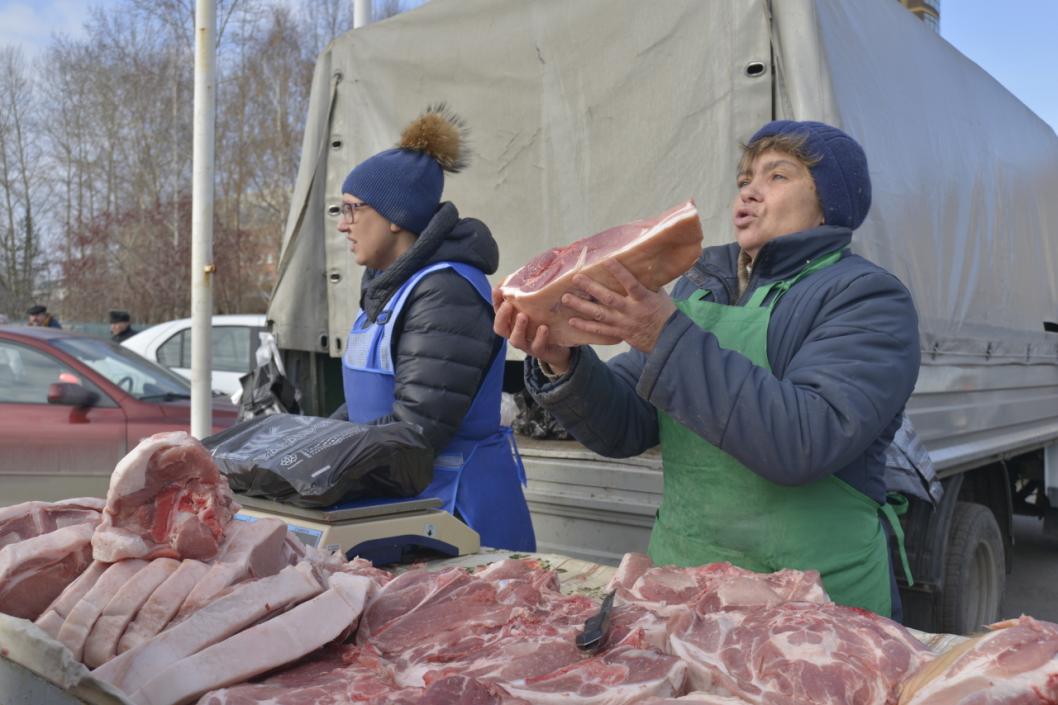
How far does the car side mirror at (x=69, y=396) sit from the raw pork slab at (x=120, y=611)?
579 cm

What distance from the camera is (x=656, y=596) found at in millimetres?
2045

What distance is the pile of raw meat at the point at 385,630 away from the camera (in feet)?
4.96

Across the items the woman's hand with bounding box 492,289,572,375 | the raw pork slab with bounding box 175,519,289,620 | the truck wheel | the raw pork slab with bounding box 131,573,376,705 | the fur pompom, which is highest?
the fur pompom

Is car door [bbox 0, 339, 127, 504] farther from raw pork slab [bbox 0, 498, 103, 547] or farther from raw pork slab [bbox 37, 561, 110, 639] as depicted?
raw pork slab [bbox 37, 561, 110, 639]

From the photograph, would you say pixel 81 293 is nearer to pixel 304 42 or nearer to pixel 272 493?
pixel 304 42

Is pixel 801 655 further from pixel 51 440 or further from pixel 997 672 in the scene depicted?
pixel 51 440

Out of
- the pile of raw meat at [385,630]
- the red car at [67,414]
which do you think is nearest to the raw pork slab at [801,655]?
the pile of raw meat at [385,630]

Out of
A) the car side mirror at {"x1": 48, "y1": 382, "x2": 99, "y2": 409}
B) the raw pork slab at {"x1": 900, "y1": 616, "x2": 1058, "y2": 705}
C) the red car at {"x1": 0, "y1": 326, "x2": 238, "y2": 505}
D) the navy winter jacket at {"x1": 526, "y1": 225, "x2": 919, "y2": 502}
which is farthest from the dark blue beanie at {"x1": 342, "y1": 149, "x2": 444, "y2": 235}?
the car side mirror at {"x1": 48, "y1": 382, "x2": 99, "y2": 409}

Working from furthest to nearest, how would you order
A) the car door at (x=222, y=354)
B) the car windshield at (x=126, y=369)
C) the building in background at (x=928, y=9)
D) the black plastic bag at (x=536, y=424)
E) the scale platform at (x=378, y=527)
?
the car door at (x=222, y=354)
the building in background at (x=928, y=9)
the car windshield at (x=126, y=369)
the black plastic bag at (x=536, y=424)
the scale platform at (x=378, y=527)

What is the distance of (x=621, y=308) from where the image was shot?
1.93 metres

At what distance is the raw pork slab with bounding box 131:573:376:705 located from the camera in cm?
151

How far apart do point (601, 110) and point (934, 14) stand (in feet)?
14.1

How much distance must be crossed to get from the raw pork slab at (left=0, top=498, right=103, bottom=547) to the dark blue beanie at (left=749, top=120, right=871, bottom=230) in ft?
6.08

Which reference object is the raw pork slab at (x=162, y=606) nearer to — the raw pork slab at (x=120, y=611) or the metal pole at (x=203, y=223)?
the raw pork slab at (x=120, y=611)
